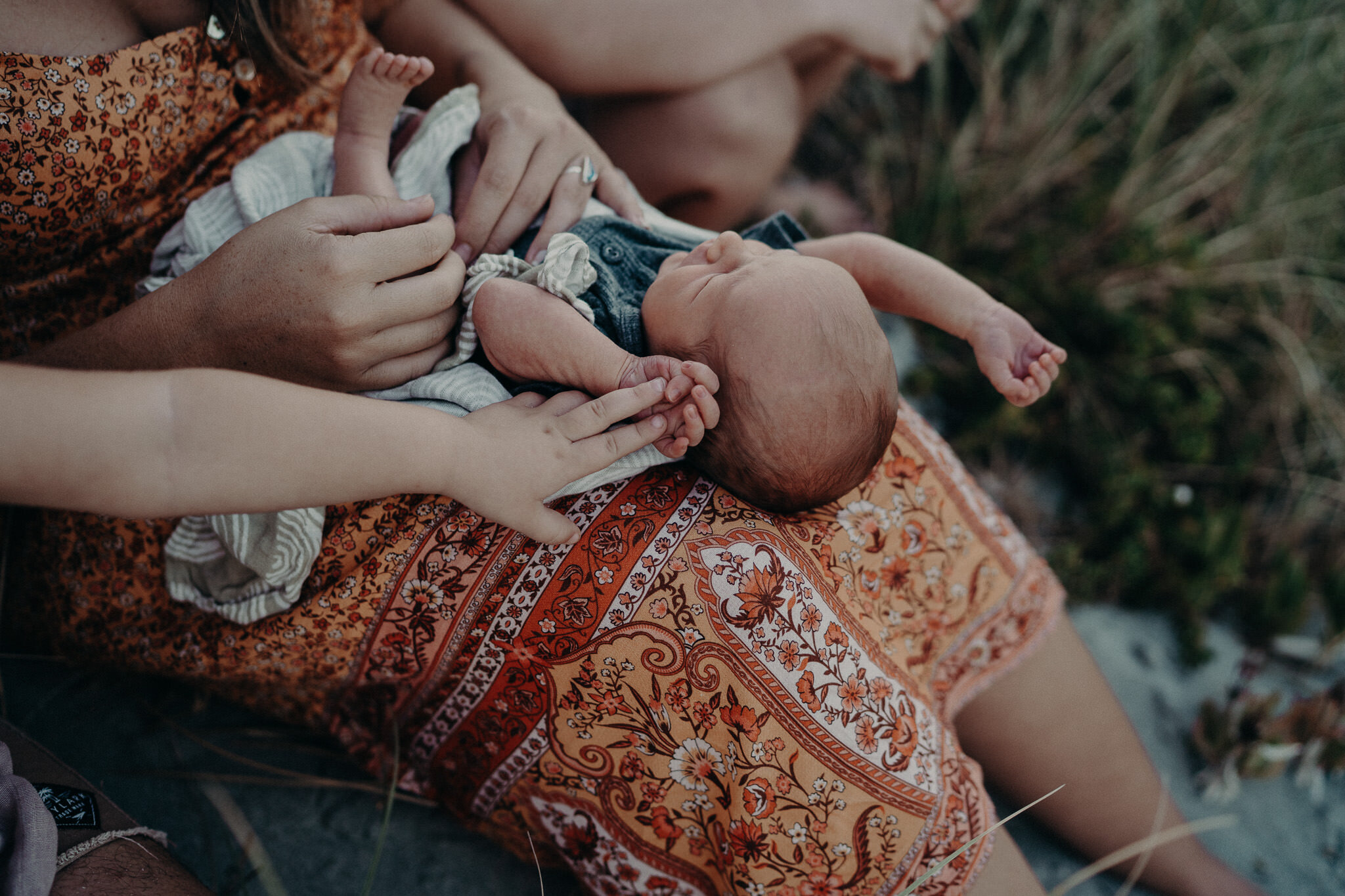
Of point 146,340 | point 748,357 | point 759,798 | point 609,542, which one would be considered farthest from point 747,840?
point 146,340

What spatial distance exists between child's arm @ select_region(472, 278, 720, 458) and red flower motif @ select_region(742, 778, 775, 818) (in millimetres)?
429

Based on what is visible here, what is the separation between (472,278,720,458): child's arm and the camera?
1088mm

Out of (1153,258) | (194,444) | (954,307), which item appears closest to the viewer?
(194,444)

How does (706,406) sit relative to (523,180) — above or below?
below

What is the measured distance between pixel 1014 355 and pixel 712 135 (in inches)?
40.1

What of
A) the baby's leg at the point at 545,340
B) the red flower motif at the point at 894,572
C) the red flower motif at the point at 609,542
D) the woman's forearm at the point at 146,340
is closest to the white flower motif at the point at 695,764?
the red flower motif at the point at 609,542

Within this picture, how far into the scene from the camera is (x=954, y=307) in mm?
1354

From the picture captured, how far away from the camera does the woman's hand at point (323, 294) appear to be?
3.52ft

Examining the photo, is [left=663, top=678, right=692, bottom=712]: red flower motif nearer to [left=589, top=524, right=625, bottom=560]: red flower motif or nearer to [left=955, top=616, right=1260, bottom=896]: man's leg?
[left=589, top=524, right=625, bottom=560]: red flower motif

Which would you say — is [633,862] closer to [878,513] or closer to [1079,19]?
[878,513]

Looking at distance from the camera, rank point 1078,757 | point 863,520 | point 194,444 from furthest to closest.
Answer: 1. point 1078,757
2. point 863,520
3. point 194,444

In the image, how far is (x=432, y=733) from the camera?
4.23 feet

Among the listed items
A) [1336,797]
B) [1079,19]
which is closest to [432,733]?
[1336,797]

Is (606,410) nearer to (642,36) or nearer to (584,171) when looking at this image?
(584,171)
